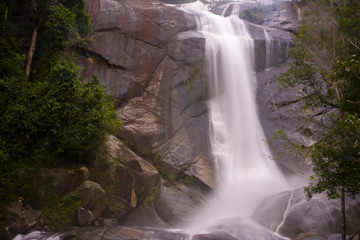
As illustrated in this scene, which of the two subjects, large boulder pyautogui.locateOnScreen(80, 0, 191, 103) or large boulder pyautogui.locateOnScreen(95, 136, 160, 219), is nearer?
large boulder pyautogui.locateOnScreen(95, 136, 160, 219)

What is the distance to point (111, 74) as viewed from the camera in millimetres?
16781

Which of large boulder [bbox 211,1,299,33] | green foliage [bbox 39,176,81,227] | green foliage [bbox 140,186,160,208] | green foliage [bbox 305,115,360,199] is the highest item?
large boulder [bbox 211,1,299,33]

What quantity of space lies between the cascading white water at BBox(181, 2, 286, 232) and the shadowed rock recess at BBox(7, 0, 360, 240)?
615 millimetres

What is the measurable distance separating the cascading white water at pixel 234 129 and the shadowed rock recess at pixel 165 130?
62 centimetres

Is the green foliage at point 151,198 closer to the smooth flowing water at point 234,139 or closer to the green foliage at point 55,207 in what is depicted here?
the smooth flowing water at point 234,139

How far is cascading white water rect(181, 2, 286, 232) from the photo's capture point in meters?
14.8

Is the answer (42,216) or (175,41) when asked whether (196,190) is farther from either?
(175,41)

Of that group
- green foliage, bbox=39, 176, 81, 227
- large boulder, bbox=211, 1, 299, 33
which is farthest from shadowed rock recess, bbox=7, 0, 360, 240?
large boulder, bbox=211, 1, 299, 33

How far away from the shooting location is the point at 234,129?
720 inches

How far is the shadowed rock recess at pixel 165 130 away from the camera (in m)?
11.3

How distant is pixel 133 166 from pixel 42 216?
166 inches

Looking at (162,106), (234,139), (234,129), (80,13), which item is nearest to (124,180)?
(162,106)

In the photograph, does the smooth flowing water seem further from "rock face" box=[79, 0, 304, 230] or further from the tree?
the tree

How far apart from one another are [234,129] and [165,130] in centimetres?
491
